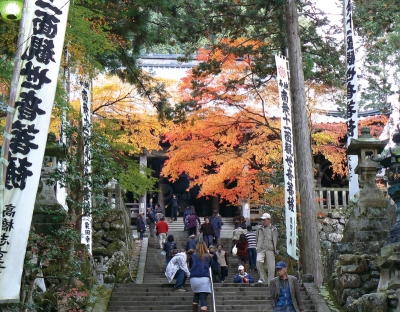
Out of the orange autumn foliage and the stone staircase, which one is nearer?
the stone staircase

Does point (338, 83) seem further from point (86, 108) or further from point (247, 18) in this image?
point (86, 108)

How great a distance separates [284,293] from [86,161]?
6.58 m

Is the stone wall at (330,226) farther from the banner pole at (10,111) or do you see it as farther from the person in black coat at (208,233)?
the banner pole at (10,111)

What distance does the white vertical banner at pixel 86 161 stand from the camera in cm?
1420

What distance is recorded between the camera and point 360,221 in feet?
45.1

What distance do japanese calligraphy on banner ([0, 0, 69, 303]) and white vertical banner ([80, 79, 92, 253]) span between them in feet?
16.1

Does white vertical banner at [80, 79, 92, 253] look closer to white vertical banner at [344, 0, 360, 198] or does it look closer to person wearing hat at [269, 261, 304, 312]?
person wearing hat at [269, 261, 304, 312]

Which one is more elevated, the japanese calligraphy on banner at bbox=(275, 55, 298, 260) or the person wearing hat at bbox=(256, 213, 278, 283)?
the japanese calligraphy on banner at bbox=(275, 55, 298, 260)

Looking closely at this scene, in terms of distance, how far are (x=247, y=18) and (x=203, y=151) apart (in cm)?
512

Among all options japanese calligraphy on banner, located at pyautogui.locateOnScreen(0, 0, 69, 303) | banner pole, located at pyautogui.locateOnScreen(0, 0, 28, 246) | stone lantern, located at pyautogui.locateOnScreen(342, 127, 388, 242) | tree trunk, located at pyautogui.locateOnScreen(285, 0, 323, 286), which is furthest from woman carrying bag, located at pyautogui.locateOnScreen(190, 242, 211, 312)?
banner pole, located at pyautogui.locateOnScreen(0, 0, 28, 246)

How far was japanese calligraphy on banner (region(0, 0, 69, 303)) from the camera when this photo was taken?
8.56m

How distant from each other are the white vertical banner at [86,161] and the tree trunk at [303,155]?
531 centimetres

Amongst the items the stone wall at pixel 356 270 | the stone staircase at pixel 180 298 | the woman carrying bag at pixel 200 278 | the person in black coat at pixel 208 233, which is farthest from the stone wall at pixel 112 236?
the stone wall at pixel 356 270

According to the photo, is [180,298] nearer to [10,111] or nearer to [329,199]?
[10,111]
